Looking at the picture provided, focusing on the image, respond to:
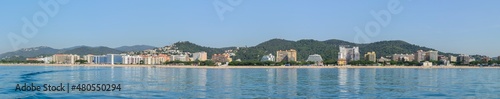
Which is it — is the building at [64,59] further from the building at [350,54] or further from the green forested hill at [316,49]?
the building at [350,54]

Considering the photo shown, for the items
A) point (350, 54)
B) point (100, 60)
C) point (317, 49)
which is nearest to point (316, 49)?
point (317, 49)

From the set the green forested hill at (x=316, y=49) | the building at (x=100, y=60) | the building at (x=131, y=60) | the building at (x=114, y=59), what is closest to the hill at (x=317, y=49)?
the green forested hill at (x=316, y=49)

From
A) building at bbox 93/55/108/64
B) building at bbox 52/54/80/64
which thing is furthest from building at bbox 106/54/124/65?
building at bbox 52/54/80/64

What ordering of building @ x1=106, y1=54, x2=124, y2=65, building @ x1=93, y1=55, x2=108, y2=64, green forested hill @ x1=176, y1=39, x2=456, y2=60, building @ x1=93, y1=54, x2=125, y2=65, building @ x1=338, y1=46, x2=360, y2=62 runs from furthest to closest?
green forested hill @ x1=176, y1=39, x2=456, y2=60 → building @ x1=93, y1=55, x2=108, y2=64 → building @ x1=93, y1=54, x2=125, y2=65 → building @ x1=106, y1=54, x2=124, y2=65 → building @ x1=338, y1=46, x2=360, y2=62

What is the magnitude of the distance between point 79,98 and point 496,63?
13504 centimetres

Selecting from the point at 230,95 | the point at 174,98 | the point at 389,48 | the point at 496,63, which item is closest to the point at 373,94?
the point at 230,95

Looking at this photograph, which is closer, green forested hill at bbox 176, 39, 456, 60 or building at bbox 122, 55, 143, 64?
building at bbox 122, 55, 143, 64

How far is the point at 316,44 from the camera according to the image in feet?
622

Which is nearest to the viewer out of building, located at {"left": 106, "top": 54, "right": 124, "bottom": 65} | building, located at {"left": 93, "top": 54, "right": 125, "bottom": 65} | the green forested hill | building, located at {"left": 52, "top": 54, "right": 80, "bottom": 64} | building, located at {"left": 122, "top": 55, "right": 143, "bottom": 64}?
building, located at {"left": 122, "top": 55, "right": 143, "bottom": 64}

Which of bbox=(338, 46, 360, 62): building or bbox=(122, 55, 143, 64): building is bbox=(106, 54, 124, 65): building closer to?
bbox=(122, 55, 143, 64): building

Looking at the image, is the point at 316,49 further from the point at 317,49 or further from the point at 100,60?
the point at 100,60

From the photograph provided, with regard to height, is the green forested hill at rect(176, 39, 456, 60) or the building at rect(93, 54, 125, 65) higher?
the green forested hill at rect(176, 39, 456, 60)

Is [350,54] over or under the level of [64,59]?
over

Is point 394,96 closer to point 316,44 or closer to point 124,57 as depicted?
point 124,57
